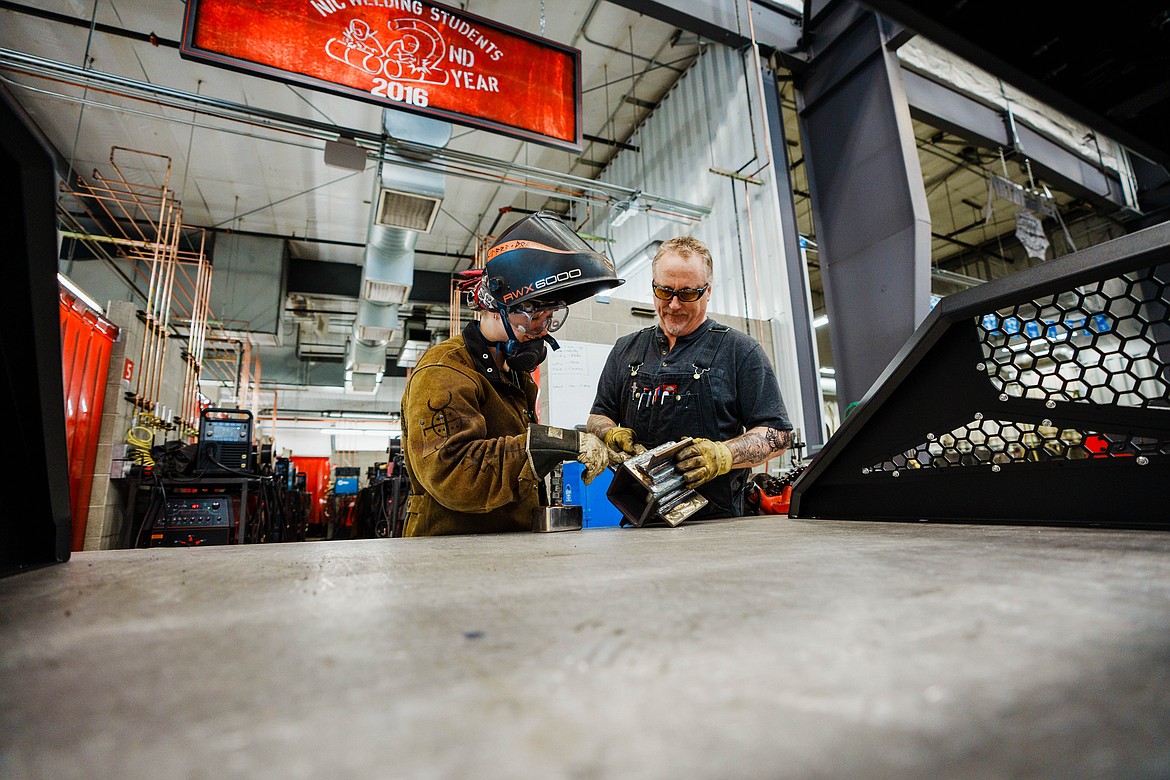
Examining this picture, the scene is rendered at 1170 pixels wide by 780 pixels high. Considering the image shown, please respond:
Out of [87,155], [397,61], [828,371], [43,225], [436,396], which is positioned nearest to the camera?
[43,225]

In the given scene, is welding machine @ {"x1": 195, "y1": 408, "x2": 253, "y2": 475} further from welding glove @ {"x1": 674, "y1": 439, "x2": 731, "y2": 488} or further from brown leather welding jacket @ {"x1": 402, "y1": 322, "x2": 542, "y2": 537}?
welding glove @ {"x1": 674, "y1": 439, "x2": 731, "y2": 488}

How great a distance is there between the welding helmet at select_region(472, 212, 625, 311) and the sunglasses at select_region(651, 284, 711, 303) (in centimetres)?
48

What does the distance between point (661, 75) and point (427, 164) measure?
2.66 meters

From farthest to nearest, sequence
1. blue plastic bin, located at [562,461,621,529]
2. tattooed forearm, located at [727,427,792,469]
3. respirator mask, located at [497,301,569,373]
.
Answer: blue plastic bin, located at [562,461,621,529] < tattooed forearm, located at [727,427,792,469] < respirator mask, located at [497,301,569,373]

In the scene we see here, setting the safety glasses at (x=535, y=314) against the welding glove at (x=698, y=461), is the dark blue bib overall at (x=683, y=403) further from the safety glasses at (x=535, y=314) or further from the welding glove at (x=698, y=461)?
the safety glasses at (x=535, y=314)

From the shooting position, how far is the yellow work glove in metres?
1.41

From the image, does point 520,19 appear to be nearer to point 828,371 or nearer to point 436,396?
point 436,396

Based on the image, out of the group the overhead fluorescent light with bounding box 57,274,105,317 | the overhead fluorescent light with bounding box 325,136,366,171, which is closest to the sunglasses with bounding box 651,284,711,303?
the overhead fluorescent light with bounding box 325,136,366,171

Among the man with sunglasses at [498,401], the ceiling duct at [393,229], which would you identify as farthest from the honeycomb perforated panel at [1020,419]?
the ceiling duct at [393,229]

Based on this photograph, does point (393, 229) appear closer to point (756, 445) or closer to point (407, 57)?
point (407, 57)

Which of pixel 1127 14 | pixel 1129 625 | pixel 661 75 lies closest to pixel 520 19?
pixel 661 75

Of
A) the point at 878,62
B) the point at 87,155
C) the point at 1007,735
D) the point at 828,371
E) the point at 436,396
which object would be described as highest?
the point at 87,155

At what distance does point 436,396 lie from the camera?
137 centimetres

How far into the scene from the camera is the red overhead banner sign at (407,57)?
278 centimetres
